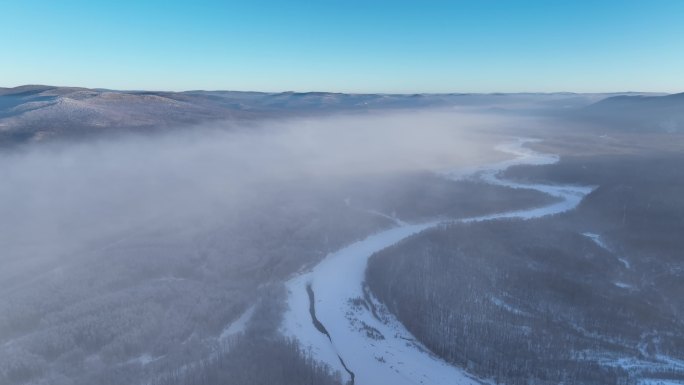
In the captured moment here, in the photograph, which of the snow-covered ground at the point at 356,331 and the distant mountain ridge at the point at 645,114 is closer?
the snow-covered ground at the point at 356,331

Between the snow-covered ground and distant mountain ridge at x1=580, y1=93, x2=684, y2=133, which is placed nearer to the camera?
the snow-covered ground

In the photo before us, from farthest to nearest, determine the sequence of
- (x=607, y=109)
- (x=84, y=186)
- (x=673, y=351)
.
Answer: (x=607, y=109) → (x=84, y=186) → (x=673, y=351)

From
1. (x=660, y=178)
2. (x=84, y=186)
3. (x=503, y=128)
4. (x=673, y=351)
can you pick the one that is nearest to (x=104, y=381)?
(x=673, y=351)

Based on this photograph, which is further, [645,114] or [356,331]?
[645,114]

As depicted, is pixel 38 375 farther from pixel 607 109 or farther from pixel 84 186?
pixel 607 109

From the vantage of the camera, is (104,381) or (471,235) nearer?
(104,381)

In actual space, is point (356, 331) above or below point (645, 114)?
below

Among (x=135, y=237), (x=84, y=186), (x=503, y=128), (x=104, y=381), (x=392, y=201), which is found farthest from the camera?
(x=503, y=128)

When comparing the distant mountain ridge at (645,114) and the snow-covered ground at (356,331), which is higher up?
the distant mountain ridge at (645,114)
